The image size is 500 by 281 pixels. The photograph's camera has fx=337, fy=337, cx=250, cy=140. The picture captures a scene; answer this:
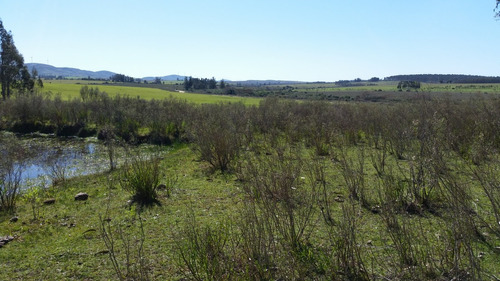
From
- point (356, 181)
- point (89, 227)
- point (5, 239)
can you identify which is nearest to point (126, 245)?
point (89, 227)

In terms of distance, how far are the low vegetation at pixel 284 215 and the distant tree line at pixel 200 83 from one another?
68564 millimetres

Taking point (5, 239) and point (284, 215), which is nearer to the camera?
point (284, 215)

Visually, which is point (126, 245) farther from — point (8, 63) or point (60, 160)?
point (8, 63)

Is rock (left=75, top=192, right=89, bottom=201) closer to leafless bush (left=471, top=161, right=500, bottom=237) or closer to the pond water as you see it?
the pond water

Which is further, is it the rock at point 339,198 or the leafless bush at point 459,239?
the rock at point 339,198

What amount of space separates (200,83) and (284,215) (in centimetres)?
8311

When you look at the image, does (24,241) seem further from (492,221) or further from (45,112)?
(45,112)

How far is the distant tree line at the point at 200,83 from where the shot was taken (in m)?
81.6

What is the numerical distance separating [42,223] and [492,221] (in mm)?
7717

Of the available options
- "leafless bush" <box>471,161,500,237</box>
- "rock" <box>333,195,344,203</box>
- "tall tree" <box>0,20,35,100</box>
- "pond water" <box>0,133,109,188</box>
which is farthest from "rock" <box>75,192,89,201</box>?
"tall tree" <box>0,20,35,100</box>

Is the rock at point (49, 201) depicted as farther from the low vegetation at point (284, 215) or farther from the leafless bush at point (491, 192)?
the leafless bush at point (491, 192)

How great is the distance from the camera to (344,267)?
3.69m

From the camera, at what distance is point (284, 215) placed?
14.3 feet

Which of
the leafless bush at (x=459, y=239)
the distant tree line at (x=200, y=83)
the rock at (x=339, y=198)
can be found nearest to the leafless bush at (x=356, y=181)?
the rock at (x=339, y=198)
